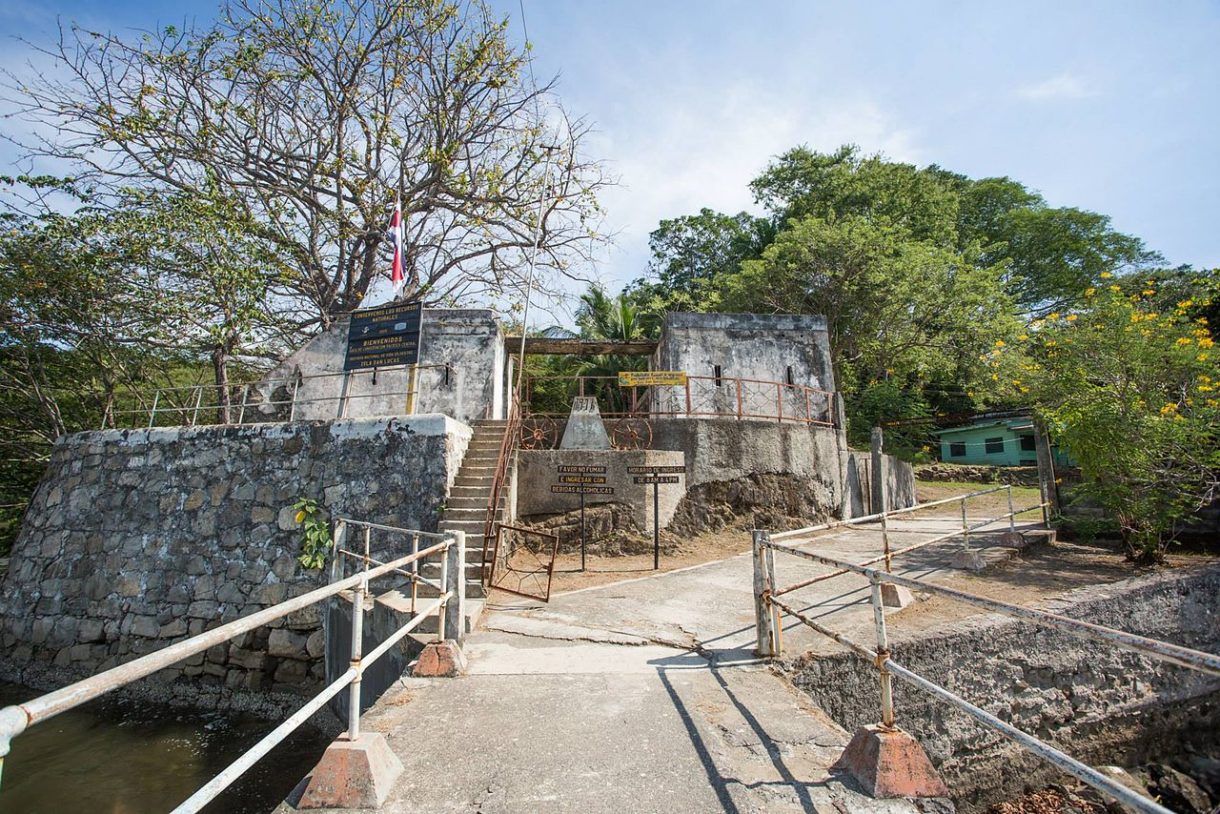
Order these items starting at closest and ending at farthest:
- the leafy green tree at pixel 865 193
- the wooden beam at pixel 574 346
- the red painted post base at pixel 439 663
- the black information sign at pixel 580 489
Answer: the red painted post base at pixel 439 663, the black information sign at pixel 580 489, the wooden beam at pixel 574 346, the leafy green tree at pixel 865 193

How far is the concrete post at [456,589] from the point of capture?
4578 mm

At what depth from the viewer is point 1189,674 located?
6973 mm

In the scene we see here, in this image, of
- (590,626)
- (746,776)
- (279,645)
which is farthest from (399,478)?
(746,776)

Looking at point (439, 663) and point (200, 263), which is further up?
point (200, 263)

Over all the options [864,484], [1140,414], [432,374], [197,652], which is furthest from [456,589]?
[864,484]

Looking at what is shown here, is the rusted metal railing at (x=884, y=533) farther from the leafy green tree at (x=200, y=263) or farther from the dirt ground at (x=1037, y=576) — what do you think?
the leafy green tree at (x=200, y=263)

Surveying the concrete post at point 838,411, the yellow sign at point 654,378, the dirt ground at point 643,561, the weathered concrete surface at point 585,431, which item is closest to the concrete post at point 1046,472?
the concrete post at point 838,411

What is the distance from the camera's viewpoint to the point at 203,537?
8953 millimetres

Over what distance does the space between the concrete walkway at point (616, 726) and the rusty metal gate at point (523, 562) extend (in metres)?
1.28

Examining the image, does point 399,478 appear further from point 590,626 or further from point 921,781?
point 921,781

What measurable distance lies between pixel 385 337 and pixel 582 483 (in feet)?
14.7

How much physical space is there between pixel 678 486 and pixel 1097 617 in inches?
249

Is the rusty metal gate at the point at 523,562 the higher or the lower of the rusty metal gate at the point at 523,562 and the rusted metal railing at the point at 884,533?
the lower

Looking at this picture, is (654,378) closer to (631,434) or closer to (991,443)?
(631,434)
